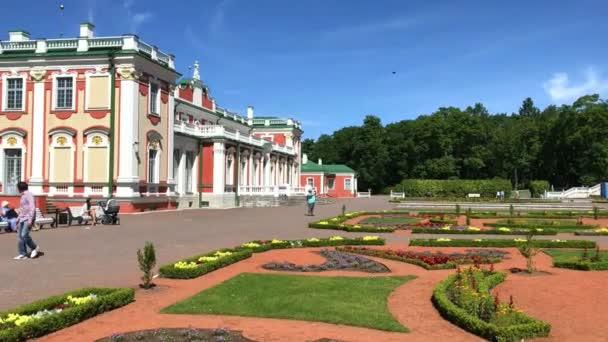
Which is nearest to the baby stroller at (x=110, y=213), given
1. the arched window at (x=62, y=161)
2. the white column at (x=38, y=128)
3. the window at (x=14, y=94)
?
the arched window at (x=62, y=161)

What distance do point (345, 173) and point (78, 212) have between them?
62672mm

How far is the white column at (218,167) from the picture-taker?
42156 mm

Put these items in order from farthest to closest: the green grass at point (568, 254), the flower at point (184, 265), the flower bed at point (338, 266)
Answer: the green grass at point (568, 254) < the flower bed at point (338, 266) < the flower at point (184, 265)

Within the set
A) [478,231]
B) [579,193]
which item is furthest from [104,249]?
[579,193]

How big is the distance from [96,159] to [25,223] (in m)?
20.4

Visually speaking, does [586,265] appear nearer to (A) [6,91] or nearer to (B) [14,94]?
(B) [14,94]

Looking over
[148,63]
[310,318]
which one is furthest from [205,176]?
[310,318]

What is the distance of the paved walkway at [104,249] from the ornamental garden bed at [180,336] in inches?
103

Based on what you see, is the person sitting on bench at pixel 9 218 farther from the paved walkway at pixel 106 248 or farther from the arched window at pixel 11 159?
the arched window at pixel 11 159

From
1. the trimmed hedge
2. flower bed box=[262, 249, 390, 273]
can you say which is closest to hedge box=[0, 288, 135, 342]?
the trimmed hedge

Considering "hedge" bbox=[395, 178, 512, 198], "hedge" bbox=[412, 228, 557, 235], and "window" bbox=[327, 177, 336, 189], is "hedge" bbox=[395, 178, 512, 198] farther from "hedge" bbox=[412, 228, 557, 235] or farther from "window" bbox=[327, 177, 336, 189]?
"hedge" bbox=[412, 228, 557, 235]

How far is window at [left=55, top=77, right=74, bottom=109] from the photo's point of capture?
1296 inches

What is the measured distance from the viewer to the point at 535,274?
1183 cm

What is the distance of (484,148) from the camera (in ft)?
282
